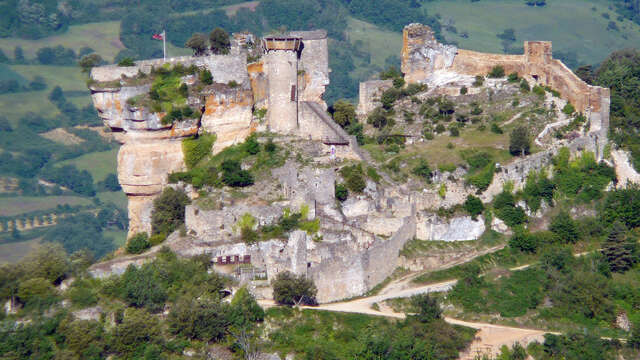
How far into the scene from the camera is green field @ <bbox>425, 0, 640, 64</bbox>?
156 meters

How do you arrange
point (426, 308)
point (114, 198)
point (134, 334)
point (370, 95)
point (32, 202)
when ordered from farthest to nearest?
point (114, 198) → point (32, 202) → point (370, 95) → point (426, 308) → point (134, 334)

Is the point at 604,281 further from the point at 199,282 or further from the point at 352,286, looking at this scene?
the point at 199,282

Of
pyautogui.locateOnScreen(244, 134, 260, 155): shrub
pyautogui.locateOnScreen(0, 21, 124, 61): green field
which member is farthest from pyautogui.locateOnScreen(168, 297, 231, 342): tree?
pyautogui.locateOnScreen(0, 21, 124, 61): green field

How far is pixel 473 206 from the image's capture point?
199 feet

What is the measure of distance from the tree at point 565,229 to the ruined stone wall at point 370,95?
14.5 m

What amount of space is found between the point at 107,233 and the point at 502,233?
246 ft

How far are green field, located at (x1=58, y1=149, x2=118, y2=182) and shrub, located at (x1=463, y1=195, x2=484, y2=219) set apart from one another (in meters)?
82.9

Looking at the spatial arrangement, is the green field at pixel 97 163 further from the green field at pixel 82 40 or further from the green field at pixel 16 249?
the green field at pixel 82 40

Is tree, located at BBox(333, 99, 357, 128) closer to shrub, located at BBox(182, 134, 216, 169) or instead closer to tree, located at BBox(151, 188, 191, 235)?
shrub, located at BBox(182, 134, 216, 169)

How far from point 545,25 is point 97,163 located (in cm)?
5989

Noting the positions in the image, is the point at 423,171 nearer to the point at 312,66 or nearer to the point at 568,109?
the point at 312,66

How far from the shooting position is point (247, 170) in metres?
60.6

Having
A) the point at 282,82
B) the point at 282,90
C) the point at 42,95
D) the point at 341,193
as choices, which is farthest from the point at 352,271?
the point at 42,95

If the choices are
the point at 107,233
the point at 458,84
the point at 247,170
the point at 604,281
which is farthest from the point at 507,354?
the point at 107,233
